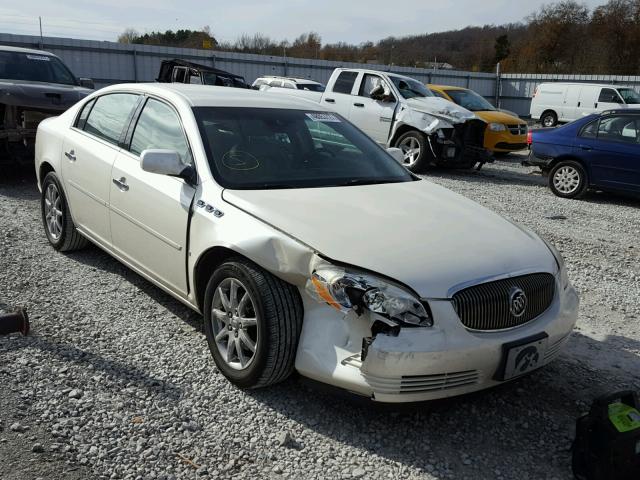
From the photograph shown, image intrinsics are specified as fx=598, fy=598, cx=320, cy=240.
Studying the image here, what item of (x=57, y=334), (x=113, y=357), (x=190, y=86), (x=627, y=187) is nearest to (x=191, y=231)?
(x=113, y=357)

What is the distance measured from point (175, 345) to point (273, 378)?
1.00m

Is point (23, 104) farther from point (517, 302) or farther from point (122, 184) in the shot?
point (517, 302)

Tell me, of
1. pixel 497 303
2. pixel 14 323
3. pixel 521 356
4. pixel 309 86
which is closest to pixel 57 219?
pixel 14 323

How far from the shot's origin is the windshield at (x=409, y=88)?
12.2 metres

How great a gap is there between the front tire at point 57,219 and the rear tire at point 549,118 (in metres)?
21.8

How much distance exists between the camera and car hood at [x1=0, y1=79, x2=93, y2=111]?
320 inches

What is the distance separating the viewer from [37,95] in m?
8.34

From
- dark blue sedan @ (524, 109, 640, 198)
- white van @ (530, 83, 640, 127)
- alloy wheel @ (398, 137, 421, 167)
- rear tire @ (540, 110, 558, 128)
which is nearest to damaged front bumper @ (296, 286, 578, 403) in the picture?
dark blue sedan @ (524, 109, 640, 198)

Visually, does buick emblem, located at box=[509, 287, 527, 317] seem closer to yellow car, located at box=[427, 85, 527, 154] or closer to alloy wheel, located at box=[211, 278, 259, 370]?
alloy wheel, located at box=[211, 278, 259, 370]

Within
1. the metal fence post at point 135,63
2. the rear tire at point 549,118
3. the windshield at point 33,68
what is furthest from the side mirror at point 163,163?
the rear tire at point 549,118

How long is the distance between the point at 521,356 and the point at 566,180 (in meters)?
8.06

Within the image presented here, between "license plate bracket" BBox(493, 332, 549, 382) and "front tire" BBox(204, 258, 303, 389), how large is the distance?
3.33 ft

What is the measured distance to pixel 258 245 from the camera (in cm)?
313

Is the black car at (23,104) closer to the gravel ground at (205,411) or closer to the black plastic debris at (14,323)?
the gravel ground at (205,411)
